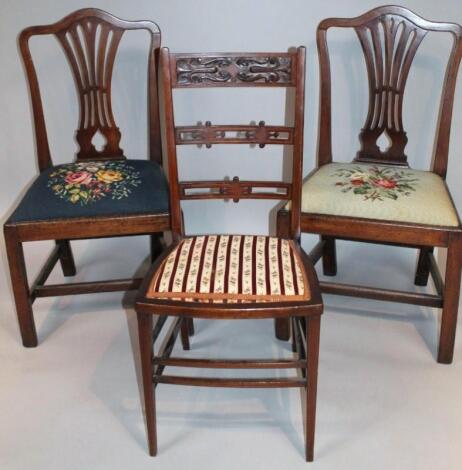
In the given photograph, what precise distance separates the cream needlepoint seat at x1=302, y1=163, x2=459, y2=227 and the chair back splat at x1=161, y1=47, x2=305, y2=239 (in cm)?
18

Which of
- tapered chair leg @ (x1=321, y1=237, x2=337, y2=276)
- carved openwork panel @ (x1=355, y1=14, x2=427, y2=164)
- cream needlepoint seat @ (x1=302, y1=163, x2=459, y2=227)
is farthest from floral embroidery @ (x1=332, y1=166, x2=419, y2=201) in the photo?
tapered chair leg @ (x1=321, y1=237, x2=337, y2=276)

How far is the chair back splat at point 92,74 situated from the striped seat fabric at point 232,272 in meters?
0.69

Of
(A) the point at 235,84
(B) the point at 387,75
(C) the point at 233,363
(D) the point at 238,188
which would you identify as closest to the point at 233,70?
(A) the point at 235,84

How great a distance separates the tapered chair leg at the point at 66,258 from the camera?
2.44 m

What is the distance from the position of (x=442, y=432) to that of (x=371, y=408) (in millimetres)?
196

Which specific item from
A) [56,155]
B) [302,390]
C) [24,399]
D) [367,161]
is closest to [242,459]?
[302,390]

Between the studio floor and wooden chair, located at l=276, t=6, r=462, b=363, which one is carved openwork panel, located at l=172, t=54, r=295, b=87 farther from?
the studio floor

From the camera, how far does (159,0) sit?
7.77 ft

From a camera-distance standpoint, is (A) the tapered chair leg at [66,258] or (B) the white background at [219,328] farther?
(A) the tapered chair leg at [66,258]

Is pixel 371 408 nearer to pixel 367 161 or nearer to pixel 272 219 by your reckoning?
pixel 367 161

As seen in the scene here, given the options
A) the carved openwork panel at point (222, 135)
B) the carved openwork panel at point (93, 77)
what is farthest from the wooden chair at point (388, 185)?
the carved openwork panel at point (93, 77)

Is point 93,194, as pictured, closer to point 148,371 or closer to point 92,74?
point 92,74

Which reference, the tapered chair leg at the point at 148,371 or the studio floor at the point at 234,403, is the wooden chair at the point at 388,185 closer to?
the studio floor at the point at 234,403

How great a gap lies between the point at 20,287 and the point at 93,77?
2.51ft
